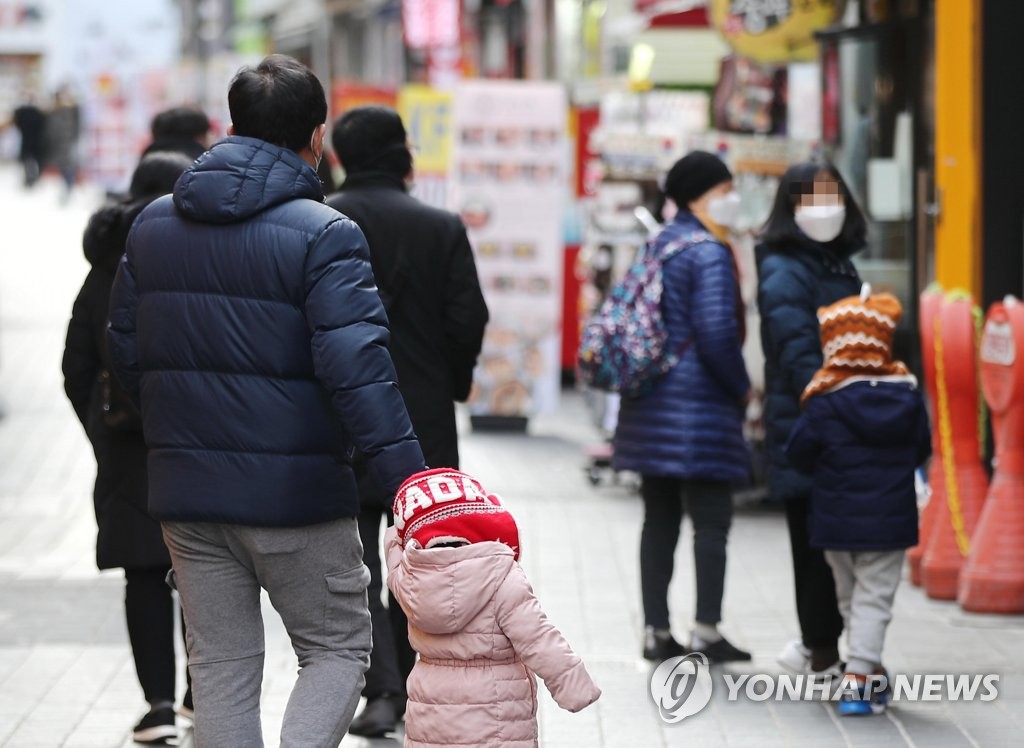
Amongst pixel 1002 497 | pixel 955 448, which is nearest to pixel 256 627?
pixel 1002 497

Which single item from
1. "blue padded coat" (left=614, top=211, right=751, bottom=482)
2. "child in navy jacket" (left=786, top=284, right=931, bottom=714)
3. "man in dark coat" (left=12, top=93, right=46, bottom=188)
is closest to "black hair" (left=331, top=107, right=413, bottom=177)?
"blue padded coat" (left=614, top=211, right=751, bottom=482)

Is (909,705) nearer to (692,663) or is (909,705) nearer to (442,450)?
(692,663)

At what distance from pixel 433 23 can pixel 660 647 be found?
2124 centimetres

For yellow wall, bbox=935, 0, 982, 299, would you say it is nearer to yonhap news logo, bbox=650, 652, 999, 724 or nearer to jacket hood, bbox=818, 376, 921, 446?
yonhap news logo, bbox=650, 652, 999, 724

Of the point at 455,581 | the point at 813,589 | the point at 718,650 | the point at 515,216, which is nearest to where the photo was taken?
the point at 455,581

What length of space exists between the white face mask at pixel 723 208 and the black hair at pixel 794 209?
1.84 ft

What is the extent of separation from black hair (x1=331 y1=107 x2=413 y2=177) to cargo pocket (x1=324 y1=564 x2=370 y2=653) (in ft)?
5.94

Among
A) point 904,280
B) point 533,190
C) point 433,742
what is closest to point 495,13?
point 533,190

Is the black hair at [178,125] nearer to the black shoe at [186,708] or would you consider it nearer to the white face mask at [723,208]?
the white face mask at [723,208]

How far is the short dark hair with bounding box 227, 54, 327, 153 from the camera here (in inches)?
172

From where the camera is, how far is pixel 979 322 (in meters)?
7.82

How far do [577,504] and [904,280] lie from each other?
7.41 ft

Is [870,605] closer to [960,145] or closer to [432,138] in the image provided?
[960,145]

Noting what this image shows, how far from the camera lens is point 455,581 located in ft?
13.1
